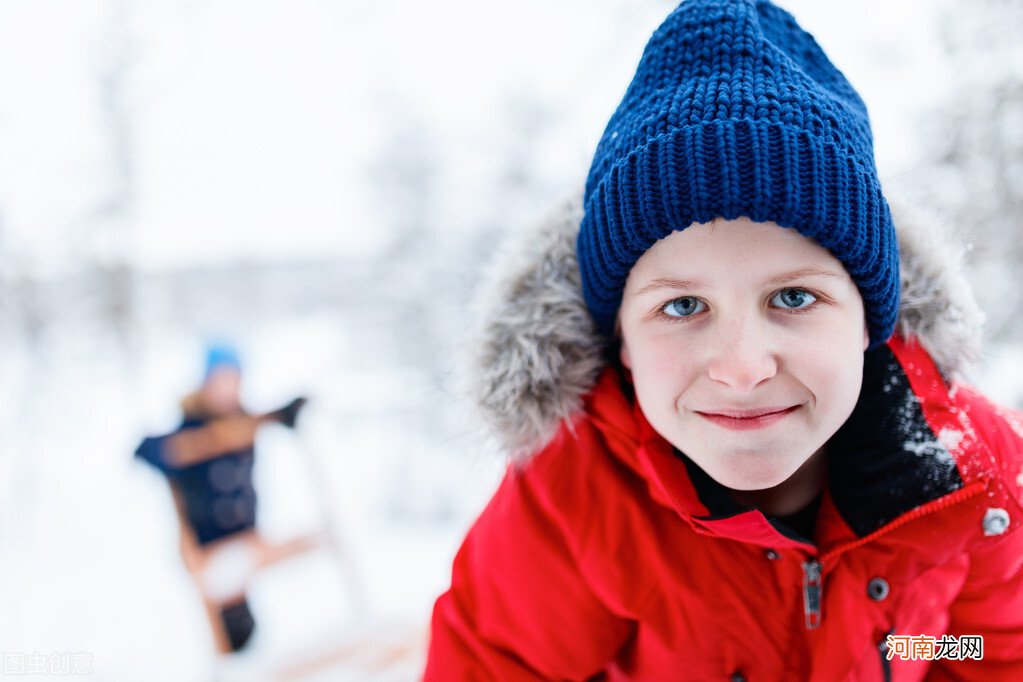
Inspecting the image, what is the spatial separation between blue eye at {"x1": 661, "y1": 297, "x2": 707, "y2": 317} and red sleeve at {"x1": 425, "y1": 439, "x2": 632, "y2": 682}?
44cm

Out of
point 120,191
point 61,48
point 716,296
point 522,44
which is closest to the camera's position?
point 716,296

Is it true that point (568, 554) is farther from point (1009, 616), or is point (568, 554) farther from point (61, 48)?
point (61, 48)

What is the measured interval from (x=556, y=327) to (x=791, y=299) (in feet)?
1.50

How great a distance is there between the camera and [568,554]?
1227 millimetres

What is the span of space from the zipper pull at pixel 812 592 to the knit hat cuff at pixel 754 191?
1.56ft

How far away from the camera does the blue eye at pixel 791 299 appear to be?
0.97 metres

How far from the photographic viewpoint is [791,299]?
979 millimetres

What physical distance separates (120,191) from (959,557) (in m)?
7.43

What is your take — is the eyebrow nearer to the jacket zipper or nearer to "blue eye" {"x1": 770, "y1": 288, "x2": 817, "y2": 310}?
"blue eye" {"x1": 770, "y1": 288, "x2": 817, "y2": 310}

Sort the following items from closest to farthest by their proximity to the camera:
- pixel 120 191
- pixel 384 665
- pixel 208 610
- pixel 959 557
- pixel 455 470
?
pixel 959 557, pixel 384 665, pixel 208 610, pixel 120 191, pixel 455 470

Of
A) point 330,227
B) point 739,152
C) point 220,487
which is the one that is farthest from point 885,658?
point 330,227

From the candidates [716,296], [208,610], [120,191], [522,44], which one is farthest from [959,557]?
[522,44]

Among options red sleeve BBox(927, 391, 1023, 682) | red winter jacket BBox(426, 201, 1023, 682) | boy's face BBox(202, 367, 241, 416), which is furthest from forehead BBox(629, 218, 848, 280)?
boy's face BBox(202, 367, 241, 416)

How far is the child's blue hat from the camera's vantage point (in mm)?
3619
